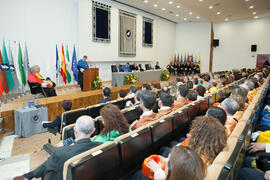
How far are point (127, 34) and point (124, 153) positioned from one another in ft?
33.0

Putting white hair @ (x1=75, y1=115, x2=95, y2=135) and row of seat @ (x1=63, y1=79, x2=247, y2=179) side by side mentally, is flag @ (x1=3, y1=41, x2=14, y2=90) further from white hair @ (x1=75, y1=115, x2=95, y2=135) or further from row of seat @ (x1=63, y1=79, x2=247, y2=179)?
row of seat @ (x1=63, y1=79, x2=247, y2=179)

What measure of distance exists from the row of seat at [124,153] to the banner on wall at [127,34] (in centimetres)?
875

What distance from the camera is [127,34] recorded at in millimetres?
10891

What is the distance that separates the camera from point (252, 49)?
45.7 ft

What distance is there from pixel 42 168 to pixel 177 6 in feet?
37.1

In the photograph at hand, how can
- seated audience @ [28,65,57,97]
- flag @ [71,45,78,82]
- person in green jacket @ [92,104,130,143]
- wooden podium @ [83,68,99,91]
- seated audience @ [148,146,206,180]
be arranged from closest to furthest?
1. seated audience @ [148,146,206,180]
2. person in green jacket @ [92,104,130,143]
3. seated audience @ [28,65,57,97]
4. wooden podium @ [83,68,99,91]
5. flag @ [71,45,78,82]

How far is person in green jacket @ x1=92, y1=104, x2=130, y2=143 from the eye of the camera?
1.93m

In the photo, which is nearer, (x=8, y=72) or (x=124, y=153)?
(x=124, y=153)

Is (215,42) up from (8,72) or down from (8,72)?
up

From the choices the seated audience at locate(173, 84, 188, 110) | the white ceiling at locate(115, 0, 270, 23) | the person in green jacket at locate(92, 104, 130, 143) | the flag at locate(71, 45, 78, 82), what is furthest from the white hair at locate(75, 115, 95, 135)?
the white ceiling at locate(115, 0, 270, 23)

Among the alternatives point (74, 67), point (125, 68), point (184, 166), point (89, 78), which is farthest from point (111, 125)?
point (125, 68)

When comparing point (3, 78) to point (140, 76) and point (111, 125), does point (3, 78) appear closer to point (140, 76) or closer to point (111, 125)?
point (111, 125)

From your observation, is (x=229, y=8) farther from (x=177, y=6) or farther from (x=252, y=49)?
(x=252, y=49)

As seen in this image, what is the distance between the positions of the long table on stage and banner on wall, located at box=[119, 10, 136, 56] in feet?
6.84
